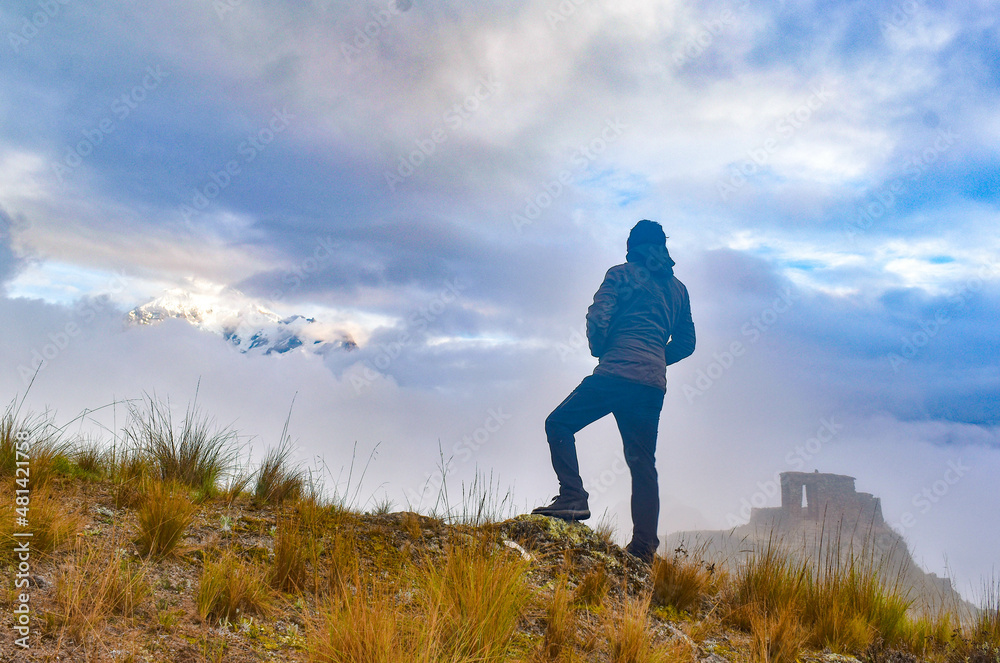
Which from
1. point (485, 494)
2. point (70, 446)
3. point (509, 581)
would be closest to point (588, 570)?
point (485, 494)

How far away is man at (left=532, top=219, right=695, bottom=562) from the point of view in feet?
16.1

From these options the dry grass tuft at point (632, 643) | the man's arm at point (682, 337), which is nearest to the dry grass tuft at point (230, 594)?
the dry grass tuft at point (632, 643)

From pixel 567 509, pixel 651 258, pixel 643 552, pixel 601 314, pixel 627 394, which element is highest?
pixel 651 258

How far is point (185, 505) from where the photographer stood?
319 cm

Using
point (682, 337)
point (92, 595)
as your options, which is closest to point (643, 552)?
point (682, 337)

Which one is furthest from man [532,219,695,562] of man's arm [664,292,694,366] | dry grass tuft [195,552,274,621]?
dry grass tuft [195,552,274,621]

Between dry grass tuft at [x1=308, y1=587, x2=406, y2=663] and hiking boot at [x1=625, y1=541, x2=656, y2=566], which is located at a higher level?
hiking boot at [x1=625, y1=541, x2=656, y2=566]

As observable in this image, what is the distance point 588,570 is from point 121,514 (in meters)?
2.91

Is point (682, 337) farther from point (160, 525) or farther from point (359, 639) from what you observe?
point (160, 525)

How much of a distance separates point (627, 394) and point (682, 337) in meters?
1.16

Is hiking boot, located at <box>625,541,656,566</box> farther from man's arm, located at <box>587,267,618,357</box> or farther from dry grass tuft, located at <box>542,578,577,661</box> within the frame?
dry grass tuft, located at <box>542,578,577,661</box>

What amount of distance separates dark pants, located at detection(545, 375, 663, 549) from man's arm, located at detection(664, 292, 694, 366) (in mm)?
812

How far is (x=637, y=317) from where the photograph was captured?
5.23 meters

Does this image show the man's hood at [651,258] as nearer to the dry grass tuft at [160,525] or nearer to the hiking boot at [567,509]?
the hiking boot at [567,509]
